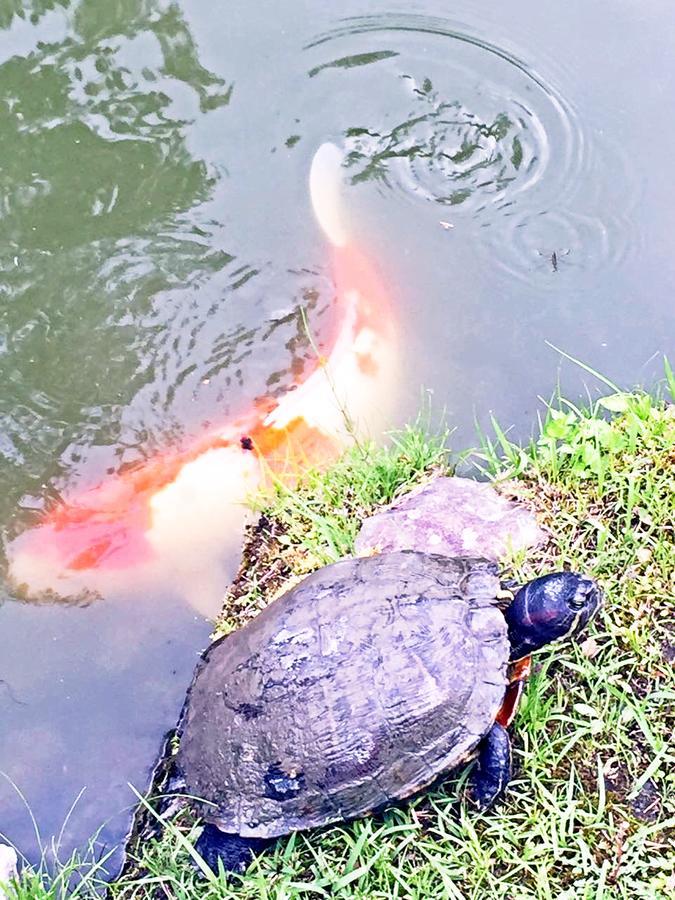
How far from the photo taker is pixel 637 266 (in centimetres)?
402

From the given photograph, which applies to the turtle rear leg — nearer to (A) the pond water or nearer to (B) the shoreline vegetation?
(B) the shoreline vegetation

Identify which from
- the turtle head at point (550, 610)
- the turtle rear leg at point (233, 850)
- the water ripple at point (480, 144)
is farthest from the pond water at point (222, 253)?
the turtle head at point (550, 610)

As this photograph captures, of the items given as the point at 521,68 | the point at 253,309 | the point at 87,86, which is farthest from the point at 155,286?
the point at 521,68

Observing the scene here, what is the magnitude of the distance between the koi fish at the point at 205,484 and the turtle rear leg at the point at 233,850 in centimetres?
107

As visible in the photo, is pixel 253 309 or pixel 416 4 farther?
pixel 416 4

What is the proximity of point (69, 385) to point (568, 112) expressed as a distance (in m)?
2.89

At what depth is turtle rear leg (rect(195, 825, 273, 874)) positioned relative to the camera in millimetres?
2748

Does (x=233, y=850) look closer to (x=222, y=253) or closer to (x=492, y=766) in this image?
(x=492, y=766)

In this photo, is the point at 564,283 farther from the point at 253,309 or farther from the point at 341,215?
the point at 253,309

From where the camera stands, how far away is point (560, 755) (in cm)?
272

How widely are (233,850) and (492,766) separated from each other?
2.87 feet

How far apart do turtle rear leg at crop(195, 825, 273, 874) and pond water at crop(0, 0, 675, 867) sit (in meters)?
0.56

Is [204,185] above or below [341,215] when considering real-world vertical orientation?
above

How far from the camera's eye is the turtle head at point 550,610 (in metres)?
2.67
